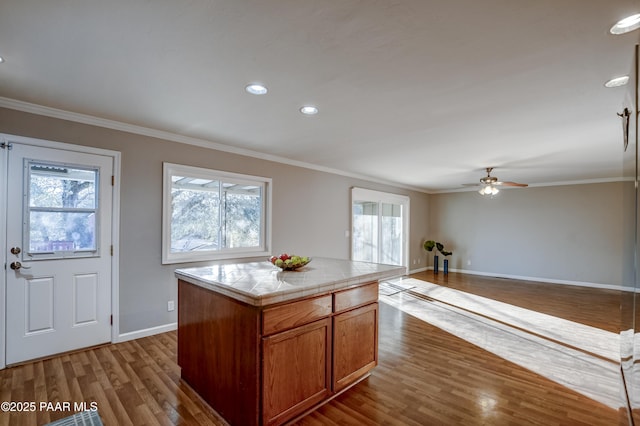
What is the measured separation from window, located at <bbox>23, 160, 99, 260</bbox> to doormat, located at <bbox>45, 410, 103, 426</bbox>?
162cm

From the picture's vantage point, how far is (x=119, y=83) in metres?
2.34

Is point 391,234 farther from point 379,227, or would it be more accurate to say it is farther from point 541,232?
point 541,232

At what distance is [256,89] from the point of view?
2428 millimetres

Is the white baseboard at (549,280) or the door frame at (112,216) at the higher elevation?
the door frame at (112,216)

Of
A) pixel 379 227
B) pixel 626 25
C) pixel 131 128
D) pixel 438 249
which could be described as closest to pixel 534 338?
pixel 626 25

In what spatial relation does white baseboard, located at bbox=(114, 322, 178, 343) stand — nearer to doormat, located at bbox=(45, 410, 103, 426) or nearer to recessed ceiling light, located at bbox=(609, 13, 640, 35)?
doormat, located at bbox=(45, 410, 103, 426)

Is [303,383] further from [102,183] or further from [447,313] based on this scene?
[447,313]

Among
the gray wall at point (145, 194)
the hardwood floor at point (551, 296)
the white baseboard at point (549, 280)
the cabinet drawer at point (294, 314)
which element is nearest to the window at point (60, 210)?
the gray wall at point (145, 194)

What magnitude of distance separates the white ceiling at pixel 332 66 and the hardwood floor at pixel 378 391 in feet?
7.97

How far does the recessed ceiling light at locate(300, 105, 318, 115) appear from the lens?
9.14 ft

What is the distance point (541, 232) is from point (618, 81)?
6.03 meters

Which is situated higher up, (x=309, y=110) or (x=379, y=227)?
(x=309, y=110)

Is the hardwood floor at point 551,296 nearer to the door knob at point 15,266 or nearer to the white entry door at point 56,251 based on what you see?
the white entry door at point 56,251

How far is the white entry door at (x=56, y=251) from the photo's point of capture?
8.91 ft
